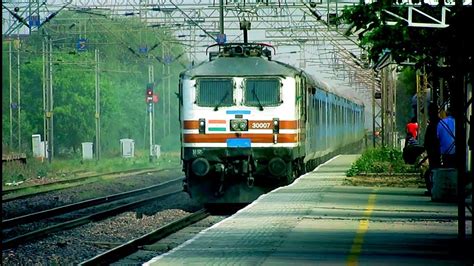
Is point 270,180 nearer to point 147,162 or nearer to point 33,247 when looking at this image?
point 33,247

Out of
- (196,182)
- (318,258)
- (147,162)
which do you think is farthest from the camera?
(147,162)

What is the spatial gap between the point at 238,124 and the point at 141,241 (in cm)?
718

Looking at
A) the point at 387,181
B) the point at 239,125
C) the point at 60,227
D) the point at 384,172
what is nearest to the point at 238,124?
the point at 239,125

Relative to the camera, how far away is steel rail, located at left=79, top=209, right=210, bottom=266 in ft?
54.6

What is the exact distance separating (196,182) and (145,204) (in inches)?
192

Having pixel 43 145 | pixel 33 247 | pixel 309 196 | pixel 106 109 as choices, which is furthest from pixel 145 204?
pixel 106 109

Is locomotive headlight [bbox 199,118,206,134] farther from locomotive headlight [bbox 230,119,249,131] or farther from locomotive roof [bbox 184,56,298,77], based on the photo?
locomotive roof [bbox 184,56,298,77]

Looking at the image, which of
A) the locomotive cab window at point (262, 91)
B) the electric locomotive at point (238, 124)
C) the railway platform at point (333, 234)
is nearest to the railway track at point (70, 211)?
the electric locomotive at point (238, 124)

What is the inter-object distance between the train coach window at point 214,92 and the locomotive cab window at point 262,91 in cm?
37

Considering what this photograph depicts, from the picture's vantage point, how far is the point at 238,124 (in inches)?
1033

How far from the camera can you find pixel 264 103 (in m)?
26.7

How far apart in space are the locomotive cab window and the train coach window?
37cm

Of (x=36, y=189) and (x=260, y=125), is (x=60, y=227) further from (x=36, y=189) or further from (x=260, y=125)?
(x=36, y=189)

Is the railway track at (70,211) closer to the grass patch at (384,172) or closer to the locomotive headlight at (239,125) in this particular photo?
the locomotive headlight at (239,125)
